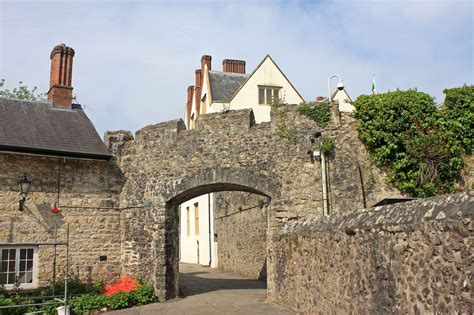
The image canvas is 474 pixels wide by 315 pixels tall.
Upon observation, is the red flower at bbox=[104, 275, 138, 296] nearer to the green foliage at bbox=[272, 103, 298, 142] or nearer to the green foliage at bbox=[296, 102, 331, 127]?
the green foliage at bbox=[272, 103, 298, 142]

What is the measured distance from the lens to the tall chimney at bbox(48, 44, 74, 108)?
14102mm

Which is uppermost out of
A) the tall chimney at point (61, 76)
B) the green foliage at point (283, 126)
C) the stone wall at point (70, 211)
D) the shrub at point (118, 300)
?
the tall chimney at point (61, 76)

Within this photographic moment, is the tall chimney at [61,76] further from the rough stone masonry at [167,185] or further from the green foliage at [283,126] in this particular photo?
the green foliage at [283,126]

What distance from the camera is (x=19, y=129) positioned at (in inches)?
493

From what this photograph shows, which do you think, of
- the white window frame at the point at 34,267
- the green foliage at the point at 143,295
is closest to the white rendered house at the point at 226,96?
the green foliage at the point at 143,295

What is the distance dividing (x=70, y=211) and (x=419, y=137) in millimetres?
9453

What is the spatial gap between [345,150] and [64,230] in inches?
309

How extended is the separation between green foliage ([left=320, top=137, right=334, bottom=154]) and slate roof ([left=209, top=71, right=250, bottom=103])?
1297cm

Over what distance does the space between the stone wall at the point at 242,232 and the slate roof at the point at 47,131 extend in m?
6.38

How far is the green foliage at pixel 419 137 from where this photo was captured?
11.5 meters

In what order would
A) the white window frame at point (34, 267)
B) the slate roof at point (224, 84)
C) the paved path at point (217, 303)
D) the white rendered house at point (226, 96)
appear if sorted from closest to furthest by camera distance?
the paved path at point (217, 303) → the white window frame at point (34, 267) → the white rendered house at point (226, 96) → the slate roof at point (224, 84)

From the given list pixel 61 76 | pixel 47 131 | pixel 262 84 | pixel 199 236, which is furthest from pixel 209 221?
pixel 47 131

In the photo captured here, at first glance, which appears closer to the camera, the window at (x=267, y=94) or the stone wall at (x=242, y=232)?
the stone wall at (x=242, y=232)

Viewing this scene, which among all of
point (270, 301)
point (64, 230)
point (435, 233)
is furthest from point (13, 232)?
point (435, 233)
